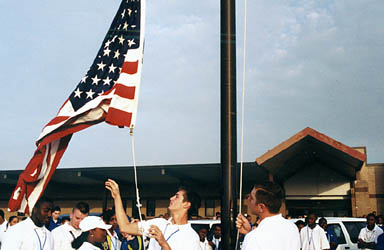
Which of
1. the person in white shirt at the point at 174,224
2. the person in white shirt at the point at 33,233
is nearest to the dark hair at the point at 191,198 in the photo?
the person in white shirt at the point at 174,224

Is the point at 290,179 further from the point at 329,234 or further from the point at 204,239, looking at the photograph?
the point at 204,239

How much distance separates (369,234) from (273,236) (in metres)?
10.5

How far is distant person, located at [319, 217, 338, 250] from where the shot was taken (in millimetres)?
13297

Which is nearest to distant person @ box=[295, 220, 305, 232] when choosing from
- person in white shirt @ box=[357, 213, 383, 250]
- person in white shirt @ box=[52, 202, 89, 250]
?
person in white shirt @ box=[357, 213, 383, 250]

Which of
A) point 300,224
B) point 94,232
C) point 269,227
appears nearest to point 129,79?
point 94,232

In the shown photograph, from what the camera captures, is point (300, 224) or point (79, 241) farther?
point (300, 224)

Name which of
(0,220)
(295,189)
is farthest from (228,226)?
(295,189)

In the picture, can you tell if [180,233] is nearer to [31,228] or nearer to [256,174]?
[31,228]

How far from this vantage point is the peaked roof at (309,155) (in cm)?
1930

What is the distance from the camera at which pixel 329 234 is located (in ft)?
45.0

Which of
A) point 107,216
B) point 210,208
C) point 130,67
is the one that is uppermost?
point 130,67

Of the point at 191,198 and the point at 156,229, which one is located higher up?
the point at 191,198

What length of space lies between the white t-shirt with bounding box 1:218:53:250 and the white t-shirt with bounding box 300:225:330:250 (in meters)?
8.16

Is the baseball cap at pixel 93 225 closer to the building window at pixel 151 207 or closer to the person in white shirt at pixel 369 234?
the person in white shirt at pixel 369 234
